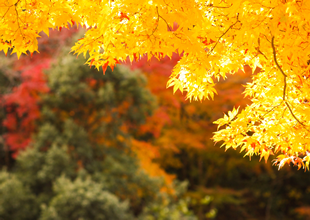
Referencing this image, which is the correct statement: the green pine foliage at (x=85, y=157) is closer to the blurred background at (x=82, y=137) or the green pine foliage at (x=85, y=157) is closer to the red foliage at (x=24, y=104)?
the blurred background at (x=82, y=137)

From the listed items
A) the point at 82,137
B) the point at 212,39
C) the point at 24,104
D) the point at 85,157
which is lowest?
the point at 85,157

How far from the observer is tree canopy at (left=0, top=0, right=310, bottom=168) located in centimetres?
178

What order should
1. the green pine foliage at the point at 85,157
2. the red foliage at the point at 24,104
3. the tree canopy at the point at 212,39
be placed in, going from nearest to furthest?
the tree canopy at the point at 212,39, the green pine foliage at the point at 85,157, the red foliage at the point at 24,104

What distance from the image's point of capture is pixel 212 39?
209cm

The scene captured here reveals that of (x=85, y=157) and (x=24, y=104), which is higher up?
(x=24, y=104)

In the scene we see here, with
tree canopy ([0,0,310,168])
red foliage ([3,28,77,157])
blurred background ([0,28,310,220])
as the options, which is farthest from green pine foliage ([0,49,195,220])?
tree canopy ([0,0,310,168])

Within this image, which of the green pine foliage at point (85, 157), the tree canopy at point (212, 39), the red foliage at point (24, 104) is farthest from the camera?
the red foliage at point (24, 104)

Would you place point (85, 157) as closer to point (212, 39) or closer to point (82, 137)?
point (82, 137)

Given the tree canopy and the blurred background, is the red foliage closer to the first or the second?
the blurred background

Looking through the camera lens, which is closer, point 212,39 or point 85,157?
point 212,39

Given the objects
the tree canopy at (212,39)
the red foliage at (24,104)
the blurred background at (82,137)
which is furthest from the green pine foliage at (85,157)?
the tree canopy at (212,39)

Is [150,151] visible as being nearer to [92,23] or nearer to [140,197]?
[140,197]

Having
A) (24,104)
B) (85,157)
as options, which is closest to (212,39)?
(85,157)

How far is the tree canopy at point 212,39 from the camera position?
178 centimetres
